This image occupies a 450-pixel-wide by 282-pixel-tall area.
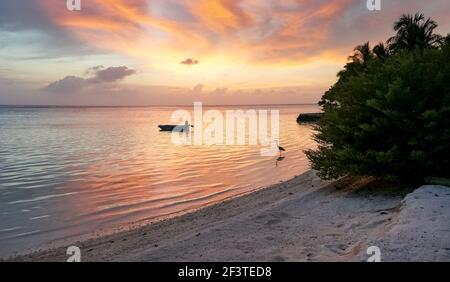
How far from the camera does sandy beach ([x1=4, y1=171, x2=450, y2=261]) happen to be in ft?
18.1

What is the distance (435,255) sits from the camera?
486 centimetres

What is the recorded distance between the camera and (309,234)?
6.92m

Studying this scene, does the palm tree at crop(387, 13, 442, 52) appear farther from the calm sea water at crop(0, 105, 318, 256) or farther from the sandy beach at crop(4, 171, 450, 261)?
the sandy beach at crop(4, 171, 450, 261)

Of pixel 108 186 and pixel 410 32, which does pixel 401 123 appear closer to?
pixel 108 186

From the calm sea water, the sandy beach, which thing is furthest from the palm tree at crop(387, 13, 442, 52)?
the sandy beach

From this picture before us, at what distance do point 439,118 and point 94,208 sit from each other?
35.3ft

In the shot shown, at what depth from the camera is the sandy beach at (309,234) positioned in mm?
5527

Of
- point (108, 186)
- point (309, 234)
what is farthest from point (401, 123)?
point (108, 186)

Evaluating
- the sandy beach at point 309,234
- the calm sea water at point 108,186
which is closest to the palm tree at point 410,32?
the calm sea water at point 108,186

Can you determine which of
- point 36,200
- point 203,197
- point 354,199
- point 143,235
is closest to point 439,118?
point 354,199

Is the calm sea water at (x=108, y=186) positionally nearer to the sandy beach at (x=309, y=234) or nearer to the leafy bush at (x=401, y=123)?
the sandy beach at (x=309, y=234)

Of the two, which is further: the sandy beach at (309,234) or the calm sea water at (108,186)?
the calm sea water at (108,186)

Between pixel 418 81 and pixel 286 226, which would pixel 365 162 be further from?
pixel 286 226

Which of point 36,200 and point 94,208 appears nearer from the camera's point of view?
point 94,208
